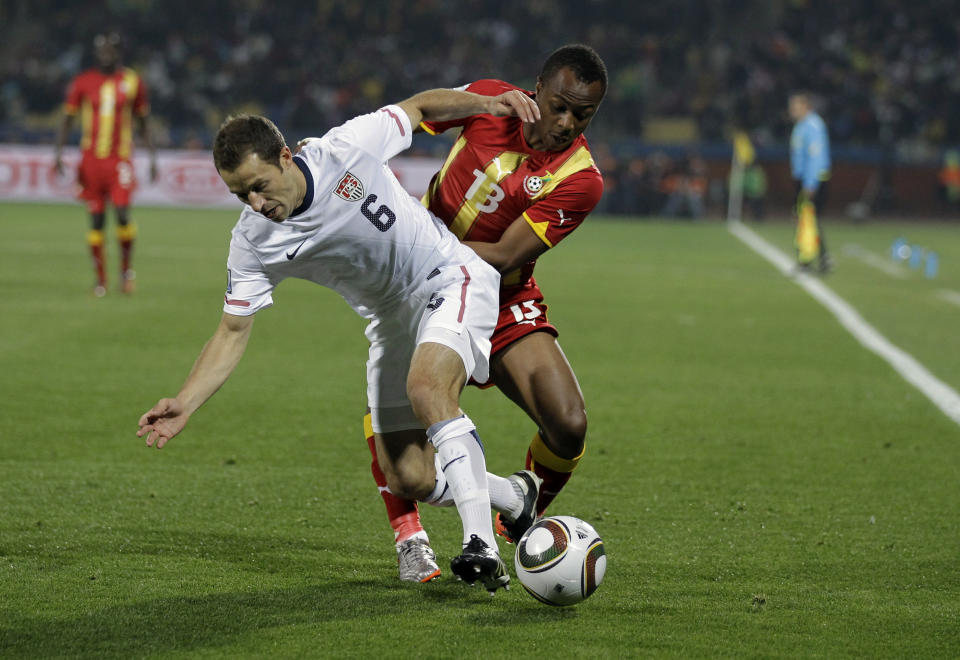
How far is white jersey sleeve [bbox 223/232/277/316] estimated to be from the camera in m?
4.04

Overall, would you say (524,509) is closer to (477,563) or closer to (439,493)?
(439,493)

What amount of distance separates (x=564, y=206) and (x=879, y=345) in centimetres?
624

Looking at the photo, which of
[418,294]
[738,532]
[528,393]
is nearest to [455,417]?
[418,294]

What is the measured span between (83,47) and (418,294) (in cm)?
3095

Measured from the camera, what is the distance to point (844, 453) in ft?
21.3

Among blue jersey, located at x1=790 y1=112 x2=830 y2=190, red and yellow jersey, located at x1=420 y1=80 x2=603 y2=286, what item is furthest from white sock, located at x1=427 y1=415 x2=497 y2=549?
blue jersey, located at x1=790 y1=112 x2=830 y2=190

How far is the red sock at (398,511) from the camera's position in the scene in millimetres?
4465

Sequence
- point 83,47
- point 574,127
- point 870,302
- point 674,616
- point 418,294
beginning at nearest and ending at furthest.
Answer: point 674,616
point 418,294
point 574,127
point 870,302
point 83,47

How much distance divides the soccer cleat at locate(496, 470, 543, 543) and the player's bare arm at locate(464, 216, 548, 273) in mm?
775

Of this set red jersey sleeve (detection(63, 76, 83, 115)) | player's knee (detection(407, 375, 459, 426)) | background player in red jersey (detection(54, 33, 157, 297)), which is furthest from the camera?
red jersey sleeve (detection(63, 76, 83, 115))

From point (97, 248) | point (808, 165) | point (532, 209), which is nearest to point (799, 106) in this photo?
point (808, 165)

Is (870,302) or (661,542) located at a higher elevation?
(870,302)

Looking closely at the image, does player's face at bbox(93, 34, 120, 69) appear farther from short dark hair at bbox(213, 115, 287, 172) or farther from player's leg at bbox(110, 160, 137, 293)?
short dark hair at bbox(213, 115, 287, 172)

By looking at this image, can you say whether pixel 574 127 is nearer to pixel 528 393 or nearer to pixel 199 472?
pixel 528 393
